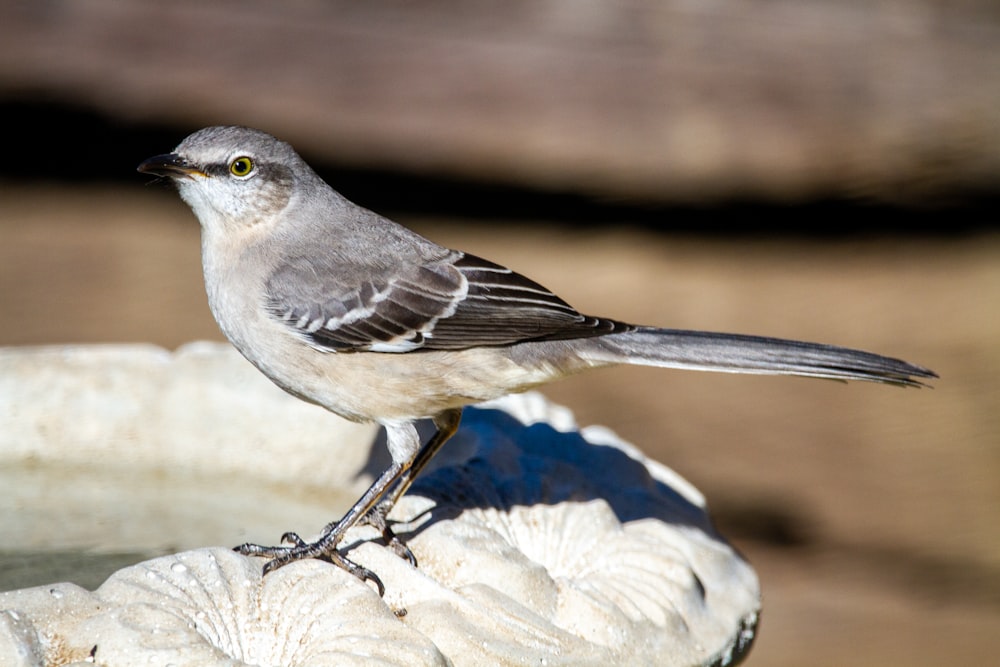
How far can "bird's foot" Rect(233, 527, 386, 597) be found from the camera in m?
2.24

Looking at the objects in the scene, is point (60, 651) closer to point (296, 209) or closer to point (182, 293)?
point (296, 209)

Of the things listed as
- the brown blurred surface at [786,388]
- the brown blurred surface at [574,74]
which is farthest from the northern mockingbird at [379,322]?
the brown blurred surface at [786,388]

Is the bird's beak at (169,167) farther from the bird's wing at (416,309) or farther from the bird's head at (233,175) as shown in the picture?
the bird's wing at (416,309)

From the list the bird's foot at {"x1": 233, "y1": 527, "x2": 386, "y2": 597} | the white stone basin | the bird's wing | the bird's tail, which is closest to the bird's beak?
the bird's wing

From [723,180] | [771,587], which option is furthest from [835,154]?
[771,587]

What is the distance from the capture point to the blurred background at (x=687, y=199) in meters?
4.44

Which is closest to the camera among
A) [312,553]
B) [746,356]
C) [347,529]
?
[312,553]

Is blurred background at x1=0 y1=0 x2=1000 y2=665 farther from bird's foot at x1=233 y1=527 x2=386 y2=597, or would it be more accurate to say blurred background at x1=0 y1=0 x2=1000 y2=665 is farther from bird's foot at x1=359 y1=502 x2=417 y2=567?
bird's foot at x1=233 y1=527 x2=386 y2=597

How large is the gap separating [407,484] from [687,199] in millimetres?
2330

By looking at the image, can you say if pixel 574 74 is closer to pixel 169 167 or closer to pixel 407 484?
pixel 169 167

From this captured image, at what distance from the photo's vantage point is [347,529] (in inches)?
104

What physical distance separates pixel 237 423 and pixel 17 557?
805mm

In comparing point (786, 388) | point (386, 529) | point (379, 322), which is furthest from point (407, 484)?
point (786, 388)

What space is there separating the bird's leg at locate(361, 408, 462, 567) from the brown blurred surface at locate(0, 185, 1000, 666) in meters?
1.91
